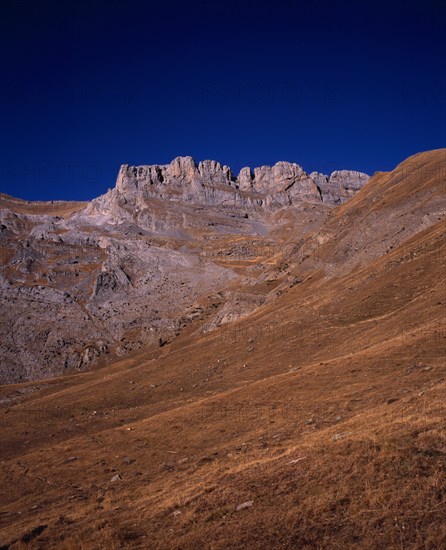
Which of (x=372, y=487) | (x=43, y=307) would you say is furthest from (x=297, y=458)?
(x=43, y=307)

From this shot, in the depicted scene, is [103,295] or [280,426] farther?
[103,295]

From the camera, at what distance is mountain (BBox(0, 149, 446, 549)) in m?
13.1

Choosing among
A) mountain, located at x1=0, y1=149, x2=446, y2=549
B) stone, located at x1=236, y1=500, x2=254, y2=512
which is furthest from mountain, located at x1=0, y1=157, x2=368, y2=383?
stone, located at x1=236, y1=500, x2=254, y2=512

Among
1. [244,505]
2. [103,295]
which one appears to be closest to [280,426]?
[244,505]

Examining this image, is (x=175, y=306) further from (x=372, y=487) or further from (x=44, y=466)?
(x=372, y=487)

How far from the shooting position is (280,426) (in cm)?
2800

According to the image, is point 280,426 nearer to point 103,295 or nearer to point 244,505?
point 244,505

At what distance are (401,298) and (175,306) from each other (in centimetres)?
9471

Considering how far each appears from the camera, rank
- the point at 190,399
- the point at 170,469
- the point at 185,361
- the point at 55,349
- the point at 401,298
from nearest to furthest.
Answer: the point at 170,469
the point at 190,399
the point at 401,298
the point at 185,361
the point at 55,349

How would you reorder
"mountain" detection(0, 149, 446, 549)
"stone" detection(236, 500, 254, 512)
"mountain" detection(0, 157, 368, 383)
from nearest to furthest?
"mountain" detection(0, 149, 446, 549) < "stone" detection(236, 500, 254, 512) < "mountain" detection(0, 157, 368, 383)

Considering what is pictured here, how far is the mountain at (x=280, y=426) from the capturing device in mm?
13078

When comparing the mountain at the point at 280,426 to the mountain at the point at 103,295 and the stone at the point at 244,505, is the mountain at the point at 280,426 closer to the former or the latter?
the stone at the point at 244,505

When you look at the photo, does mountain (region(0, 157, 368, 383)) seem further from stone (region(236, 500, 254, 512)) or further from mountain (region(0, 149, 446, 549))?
stone (region(236, 500, 254, 512))

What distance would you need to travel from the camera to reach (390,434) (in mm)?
16922
